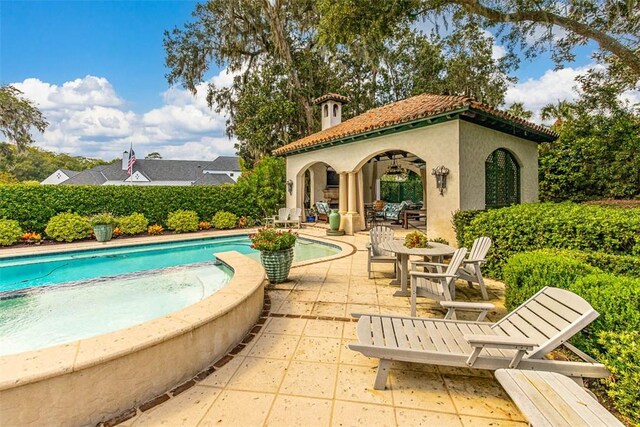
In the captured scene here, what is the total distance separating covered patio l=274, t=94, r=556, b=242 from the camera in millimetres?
9344

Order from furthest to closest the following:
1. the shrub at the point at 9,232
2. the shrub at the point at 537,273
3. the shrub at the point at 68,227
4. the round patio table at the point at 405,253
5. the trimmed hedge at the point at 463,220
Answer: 1. the shrub at the point at 68,227
2. the shrub at the point at 9,232
3. the trimmed hedge at the point at 463,220
4. the round patio table at the point at 405,253
5. the shrub at the point at 537,273

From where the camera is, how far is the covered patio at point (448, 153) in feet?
30.7

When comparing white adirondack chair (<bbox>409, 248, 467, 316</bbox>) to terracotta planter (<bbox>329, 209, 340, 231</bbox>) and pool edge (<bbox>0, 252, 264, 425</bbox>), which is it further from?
terracotta planter (<bbox>329, 209, 340, 231</bbox>)

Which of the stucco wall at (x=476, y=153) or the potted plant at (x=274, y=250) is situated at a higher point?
the stucco wall at (x=476, y=153)

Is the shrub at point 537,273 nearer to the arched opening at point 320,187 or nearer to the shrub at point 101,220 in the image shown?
the shrub at point 101,220

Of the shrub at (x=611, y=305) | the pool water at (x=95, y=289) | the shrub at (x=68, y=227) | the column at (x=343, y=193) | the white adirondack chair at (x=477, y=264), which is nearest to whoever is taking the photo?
the shrub at (x=611, y=305)

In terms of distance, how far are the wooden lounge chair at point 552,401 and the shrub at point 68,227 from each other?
14.5 m

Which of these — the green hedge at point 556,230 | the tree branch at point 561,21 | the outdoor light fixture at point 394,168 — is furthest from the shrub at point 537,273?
the outdoor light fixture at point 394,168

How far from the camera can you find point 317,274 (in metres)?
7.04

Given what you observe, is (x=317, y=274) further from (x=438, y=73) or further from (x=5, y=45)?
(x=5, y=45)

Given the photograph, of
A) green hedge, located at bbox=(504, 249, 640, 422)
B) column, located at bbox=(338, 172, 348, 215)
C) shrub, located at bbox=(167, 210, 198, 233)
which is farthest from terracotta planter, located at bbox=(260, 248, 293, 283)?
shrub, located at bbox=(167, 210, 198, 233)

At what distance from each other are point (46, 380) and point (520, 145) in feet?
45.3

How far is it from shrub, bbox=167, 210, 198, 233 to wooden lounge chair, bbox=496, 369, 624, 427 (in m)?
14.2

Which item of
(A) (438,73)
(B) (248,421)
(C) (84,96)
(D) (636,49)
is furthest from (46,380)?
(C) (84,96)
